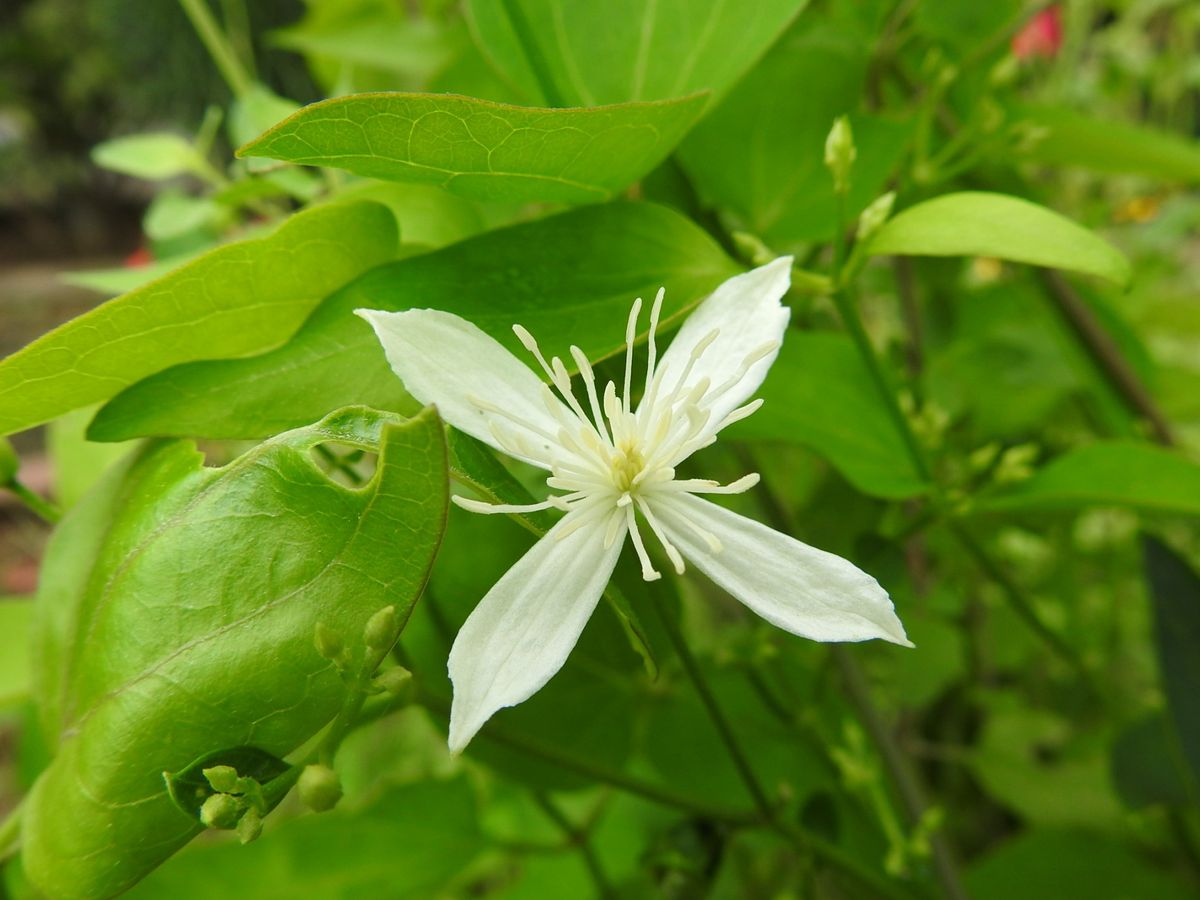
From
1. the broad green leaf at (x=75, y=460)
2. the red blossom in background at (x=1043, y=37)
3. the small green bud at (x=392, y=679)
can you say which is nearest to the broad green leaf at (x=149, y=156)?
the broad green leaf at (x=75, y=460)

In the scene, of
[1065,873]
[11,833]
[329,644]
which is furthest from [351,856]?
[1065,873]

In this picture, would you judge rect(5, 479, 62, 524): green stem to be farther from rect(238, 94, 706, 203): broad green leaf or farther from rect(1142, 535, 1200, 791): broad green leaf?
rect(1142, 535, 1200, 791): broad green leaf

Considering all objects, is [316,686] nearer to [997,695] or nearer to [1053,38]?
[997,695]

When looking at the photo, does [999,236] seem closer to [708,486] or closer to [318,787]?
[708,486]

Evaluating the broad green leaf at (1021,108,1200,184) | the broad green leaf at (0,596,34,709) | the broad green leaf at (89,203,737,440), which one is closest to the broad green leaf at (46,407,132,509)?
the broad green leaf at (0,596,34,709)

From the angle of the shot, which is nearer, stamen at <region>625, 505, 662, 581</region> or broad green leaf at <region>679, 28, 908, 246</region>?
stamen at <region>625, 505, 662, 581</region>

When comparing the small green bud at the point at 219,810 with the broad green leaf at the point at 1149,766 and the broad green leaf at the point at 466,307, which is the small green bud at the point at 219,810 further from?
the broad green leaf at the point at 1149,766
